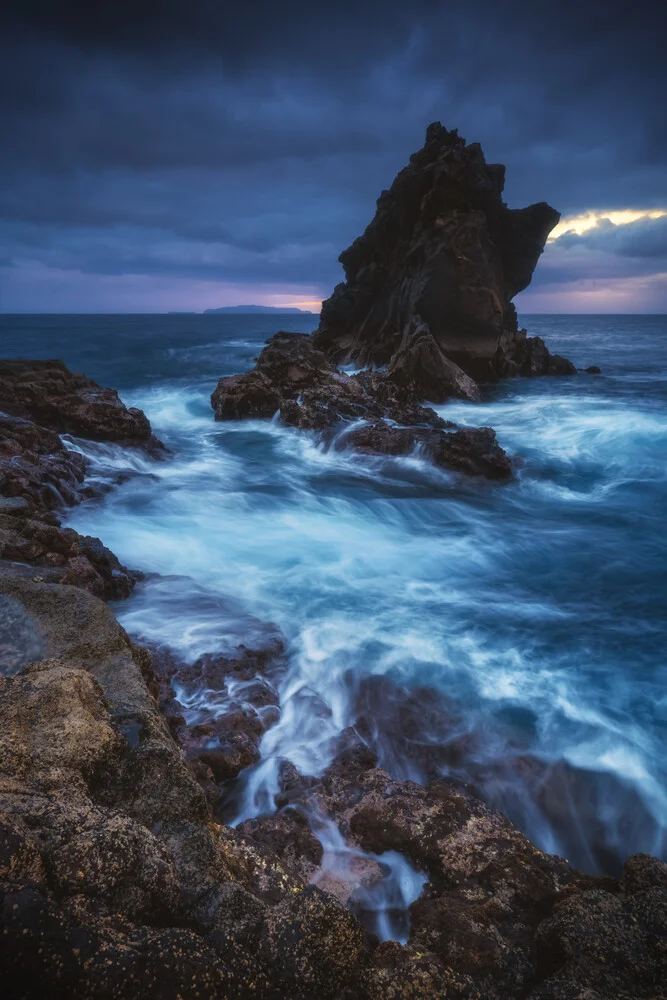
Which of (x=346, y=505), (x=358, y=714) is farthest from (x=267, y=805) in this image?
(x=346, y=505)

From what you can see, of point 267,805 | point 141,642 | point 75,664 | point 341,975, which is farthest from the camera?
point 141,642

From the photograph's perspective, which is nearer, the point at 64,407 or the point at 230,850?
the point at 230,850

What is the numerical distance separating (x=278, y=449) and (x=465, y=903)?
1392 cm

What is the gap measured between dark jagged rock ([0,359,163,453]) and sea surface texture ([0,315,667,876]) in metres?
0.84

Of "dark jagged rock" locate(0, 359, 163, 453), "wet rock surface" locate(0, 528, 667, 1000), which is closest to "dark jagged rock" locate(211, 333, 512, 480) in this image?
"dark jagged rock" locate(0, 359, 163, 453)

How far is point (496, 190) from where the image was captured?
28391 mm

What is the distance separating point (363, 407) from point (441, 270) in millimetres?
11380

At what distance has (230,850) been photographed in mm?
2682

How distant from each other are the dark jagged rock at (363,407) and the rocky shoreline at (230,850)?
329 inches

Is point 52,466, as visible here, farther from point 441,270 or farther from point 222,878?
point 441,270

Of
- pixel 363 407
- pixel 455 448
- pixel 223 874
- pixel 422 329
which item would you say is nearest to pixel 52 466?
pixel 455 448

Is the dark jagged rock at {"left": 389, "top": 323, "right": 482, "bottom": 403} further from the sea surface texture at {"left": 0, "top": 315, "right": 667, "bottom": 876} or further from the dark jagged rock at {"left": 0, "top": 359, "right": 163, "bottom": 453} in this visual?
the dark jagged rock at {"left": 0, "top": 359, "right": 163, "bottom": 453}

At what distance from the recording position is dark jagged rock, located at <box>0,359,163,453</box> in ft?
41.8

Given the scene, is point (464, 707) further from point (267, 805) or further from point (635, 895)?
point (635, 895)
